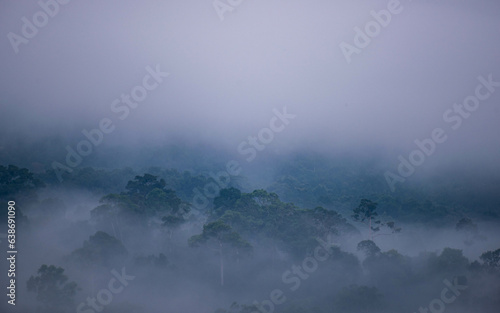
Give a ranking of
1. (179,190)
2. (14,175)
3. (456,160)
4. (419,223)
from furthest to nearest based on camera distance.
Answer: (456,160), (179,190), (419,223), (14,175)

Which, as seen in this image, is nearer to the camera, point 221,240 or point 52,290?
point 52,290

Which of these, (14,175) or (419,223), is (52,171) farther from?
(419,223)

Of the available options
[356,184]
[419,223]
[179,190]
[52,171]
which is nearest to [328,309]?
[419,223]

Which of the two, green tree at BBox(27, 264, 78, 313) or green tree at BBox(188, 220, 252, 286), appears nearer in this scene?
green tree at BBox(27, 264, 78, 313)

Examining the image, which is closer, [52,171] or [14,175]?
[14,175]

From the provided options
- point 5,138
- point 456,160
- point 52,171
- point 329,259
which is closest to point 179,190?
point 52,171

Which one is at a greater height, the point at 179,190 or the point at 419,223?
the point at 179,190

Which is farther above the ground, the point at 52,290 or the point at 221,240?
the point at 52,290

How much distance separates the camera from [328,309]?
43.8 meters

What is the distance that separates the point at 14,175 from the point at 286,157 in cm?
8110

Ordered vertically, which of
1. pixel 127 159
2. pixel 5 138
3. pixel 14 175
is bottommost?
pixel 14 175

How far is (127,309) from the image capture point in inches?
1560

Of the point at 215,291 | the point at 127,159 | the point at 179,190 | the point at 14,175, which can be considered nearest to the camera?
the point at 215,291

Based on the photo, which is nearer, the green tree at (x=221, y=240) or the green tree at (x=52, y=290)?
the green tree at (x=52, y=290)
